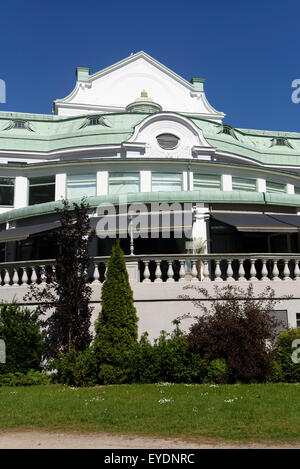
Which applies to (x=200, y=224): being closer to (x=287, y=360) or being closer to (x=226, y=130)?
(x=287, y=360)

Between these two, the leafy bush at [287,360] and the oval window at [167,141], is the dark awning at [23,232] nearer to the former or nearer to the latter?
the leafy bush at [287,360]

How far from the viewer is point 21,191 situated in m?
22.8

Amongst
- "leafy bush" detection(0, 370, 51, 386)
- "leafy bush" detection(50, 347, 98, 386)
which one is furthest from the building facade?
"leafy bush" detection(0, 370, 51, 386)

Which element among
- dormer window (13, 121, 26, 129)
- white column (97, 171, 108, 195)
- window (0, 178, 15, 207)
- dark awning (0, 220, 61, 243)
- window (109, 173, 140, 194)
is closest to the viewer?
dark awning (0, 220, 61, 243)

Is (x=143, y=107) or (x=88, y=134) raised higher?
(x=143, y=107)

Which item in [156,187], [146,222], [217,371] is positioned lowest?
[217,371]

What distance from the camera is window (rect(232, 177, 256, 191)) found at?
23000 mm

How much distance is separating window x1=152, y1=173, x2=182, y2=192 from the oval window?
245 cm

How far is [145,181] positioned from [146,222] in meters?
6.99

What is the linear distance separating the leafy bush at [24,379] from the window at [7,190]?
41.6 ft

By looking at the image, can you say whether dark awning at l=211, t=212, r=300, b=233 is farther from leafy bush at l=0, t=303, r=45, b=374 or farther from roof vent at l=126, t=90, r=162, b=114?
roof vent at l=126, t=90, r=162, b=114

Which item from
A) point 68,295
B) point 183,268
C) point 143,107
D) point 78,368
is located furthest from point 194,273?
point 143,107

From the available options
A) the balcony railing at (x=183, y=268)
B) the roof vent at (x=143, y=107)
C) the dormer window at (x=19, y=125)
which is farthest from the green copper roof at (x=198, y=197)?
the roof vent at (x=143, y=107)
